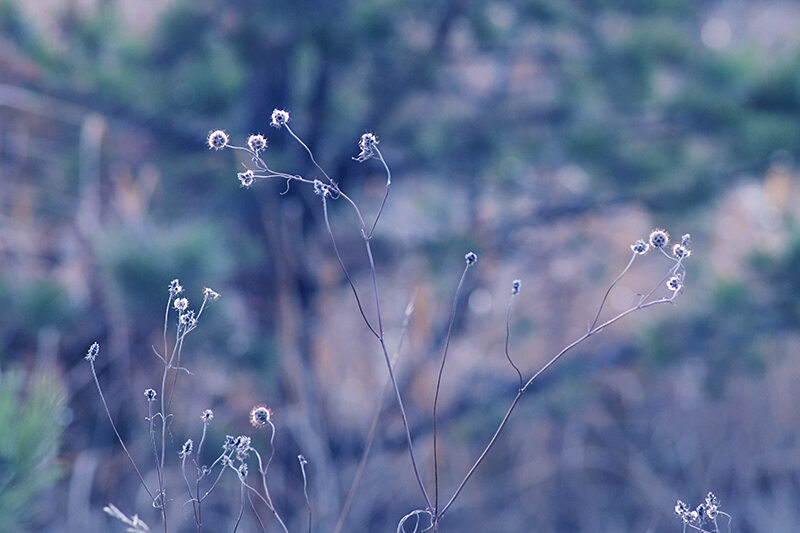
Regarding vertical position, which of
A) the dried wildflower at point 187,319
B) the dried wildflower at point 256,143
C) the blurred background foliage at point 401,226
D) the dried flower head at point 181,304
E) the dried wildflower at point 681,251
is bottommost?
the dried wildflower at point 187,319

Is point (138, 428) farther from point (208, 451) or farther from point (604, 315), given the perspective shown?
point (604, 315)

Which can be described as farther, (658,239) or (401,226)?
(401,226)

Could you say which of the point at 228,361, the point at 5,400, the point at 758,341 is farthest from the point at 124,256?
the point at 758,341

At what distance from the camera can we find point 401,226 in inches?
90.7

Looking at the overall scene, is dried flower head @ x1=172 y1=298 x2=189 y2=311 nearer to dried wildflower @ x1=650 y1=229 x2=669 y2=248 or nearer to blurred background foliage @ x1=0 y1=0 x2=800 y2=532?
dried wildflower @ x1=650 y1=229 x2=669 y2=248

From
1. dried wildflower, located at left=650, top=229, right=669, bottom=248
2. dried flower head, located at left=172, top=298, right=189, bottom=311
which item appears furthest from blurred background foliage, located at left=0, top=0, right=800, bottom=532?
dried wildflower, located at left=650, top=229, right=669, bottom=248

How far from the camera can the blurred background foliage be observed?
165 cm

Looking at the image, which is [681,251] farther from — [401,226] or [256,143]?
[401,226]

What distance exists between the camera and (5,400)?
772mm

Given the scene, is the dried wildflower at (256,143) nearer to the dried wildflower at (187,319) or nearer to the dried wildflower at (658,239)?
the dried wildflower at (187,319)

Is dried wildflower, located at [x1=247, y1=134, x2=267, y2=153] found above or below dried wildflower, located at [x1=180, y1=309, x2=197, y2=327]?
above

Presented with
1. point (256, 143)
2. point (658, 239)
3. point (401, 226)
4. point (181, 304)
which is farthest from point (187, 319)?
point (401, 226)

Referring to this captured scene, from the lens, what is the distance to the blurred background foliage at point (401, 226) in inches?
65.0

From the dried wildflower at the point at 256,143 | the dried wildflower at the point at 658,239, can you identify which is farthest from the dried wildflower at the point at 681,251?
the dried wildflower at the point at 256,143
